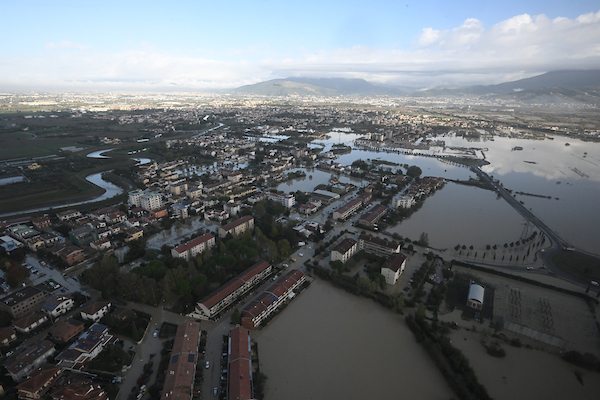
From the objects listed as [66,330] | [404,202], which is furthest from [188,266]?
[404,202]

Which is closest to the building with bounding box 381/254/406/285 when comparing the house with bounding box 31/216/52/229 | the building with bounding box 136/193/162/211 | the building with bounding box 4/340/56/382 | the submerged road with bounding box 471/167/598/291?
the submerged road with bounding box 471/167/598/291

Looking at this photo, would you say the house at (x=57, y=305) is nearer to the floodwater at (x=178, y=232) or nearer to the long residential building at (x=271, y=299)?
the floodwater at (x=178, y=232)

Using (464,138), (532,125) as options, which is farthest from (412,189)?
(532,125)

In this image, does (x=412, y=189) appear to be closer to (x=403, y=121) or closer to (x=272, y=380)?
(x=272, y=380)

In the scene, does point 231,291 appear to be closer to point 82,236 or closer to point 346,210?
point 82,236

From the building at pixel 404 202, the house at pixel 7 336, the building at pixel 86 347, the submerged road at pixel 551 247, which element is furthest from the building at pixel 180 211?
the submerged road at pixel 551 247

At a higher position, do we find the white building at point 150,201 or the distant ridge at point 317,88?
the distant ridge at point 317,88
